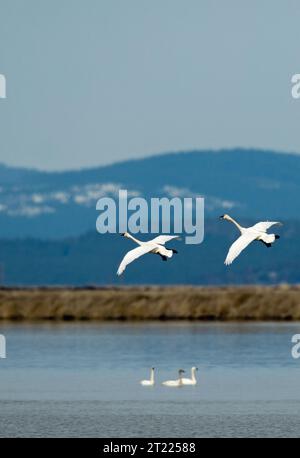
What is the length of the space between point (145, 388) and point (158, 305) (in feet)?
114

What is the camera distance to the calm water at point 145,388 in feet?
141

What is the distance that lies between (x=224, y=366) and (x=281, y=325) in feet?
64.2

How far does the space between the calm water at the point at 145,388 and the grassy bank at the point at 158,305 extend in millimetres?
7636

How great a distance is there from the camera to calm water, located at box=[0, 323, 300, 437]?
4297cm

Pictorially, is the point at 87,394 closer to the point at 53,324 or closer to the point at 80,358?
the point at 80,358

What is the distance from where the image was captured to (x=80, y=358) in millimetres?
60844

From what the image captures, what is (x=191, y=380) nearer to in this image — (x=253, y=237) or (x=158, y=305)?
(x=253, y=237)

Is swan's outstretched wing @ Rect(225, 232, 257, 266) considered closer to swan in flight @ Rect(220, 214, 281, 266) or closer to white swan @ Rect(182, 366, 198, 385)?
swan in flight @ Rect(220, 214, 281, 266)

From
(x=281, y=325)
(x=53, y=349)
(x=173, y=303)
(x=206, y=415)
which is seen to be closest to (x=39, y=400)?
(x=206, y=415)

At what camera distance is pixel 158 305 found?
85.4 m

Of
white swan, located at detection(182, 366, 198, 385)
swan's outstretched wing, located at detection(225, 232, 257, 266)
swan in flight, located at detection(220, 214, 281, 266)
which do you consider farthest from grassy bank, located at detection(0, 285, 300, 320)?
swan's outstretched wing, located at detection(225, 232, 257, 266)

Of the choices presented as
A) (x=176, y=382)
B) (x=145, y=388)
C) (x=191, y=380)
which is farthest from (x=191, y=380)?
(x=145, y=388)

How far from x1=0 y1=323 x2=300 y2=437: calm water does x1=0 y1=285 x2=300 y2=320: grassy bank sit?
301 inches
